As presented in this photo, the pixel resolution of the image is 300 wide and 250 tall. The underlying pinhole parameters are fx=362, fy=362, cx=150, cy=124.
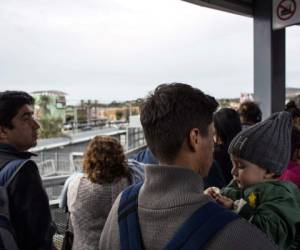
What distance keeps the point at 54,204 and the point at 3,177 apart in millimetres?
1227

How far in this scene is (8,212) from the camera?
1.37 metres

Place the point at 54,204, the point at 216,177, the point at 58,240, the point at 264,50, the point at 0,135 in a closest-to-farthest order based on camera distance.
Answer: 1. the point at 0,135
2. the point at 216,177
3. the point at 58,240
4. the point at 54,204
5. the point at 264,50

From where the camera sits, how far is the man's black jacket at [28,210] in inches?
56.3

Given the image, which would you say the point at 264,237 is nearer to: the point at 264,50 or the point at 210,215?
the point at 210,215

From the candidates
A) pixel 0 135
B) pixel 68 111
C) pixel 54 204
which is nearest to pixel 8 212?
pixel 0 135

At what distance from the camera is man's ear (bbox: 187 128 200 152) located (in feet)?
2.90

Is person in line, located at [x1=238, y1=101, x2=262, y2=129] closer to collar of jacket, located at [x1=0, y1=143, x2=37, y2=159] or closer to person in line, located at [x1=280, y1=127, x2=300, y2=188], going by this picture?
person in line, located at [x1=280, y1=127, x2=300, y2=188]

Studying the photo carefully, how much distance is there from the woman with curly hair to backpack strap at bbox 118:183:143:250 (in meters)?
1.05

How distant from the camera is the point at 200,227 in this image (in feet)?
2.54

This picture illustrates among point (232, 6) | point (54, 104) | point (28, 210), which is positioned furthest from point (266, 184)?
point (232, 6)

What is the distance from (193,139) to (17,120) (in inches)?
42.6

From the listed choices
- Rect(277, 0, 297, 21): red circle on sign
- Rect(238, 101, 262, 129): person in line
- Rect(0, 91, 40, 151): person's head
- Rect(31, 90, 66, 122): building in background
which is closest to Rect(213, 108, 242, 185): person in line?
Rect(238, 101, 262, 129): person in line

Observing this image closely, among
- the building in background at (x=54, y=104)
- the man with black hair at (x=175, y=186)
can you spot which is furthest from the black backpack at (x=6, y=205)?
the building in background at (x=54, y=104)

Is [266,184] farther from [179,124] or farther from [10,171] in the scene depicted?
[10,171]
